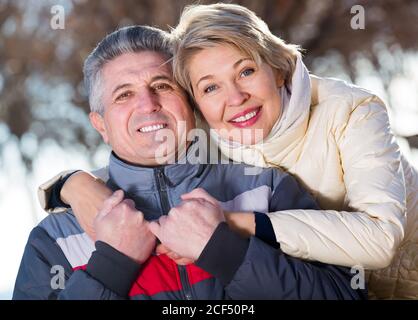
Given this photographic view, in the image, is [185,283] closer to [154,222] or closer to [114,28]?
[154,222]

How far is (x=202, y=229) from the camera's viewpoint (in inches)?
62.9

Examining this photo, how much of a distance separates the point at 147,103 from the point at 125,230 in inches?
14.8

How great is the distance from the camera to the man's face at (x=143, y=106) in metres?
1.84

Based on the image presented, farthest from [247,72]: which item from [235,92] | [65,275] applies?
[65,275]

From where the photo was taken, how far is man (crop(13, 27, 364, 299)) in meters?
1.60

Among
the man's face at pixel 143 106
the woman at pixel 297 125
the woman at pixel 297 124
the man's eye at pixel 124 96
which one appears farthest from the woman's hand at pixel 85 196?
the woman at pixel 297 124

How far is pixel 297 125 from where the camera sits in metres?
1.85

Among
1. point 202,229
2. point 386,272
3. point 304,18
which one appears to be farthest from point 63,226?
point 304,18

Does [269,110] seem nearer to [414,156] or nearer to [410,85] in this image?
[414,156]

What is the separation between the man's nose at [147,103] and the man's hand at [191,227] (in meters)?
0.33

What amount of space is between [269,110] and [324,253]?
44 centimetres

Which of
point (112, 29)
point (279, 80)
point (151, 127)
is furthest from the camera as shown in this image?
point (112, 29)

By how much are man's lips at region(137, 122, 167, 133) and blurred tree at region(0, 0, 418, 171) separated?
8.05ft

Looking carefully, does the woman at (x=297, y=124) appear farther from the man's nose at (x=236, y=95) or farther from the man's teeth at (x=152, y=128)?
the man's teeth at (x=152, y=128)
